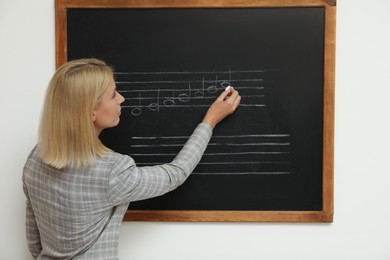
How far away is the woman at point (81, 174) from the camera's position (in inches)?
50.3

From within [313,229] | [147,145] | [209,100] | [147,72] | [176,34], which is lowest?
[313,229]

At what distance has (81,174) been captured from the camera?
1.29 m

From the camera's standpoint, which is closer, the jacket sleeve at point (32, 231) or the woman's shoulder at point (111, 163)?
the woman's shoulder at point (111, 163)

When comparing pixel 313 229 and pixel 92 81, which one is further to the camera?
pixel 313 229

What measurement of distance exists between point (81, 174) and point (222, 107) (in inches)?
26.4

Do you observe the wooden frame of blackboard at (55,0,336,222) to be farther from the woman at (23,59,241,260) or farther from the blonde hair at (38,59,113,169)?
the blonde hair at (38,59,113,169)

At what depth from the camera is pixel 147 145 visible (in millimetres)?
1722
